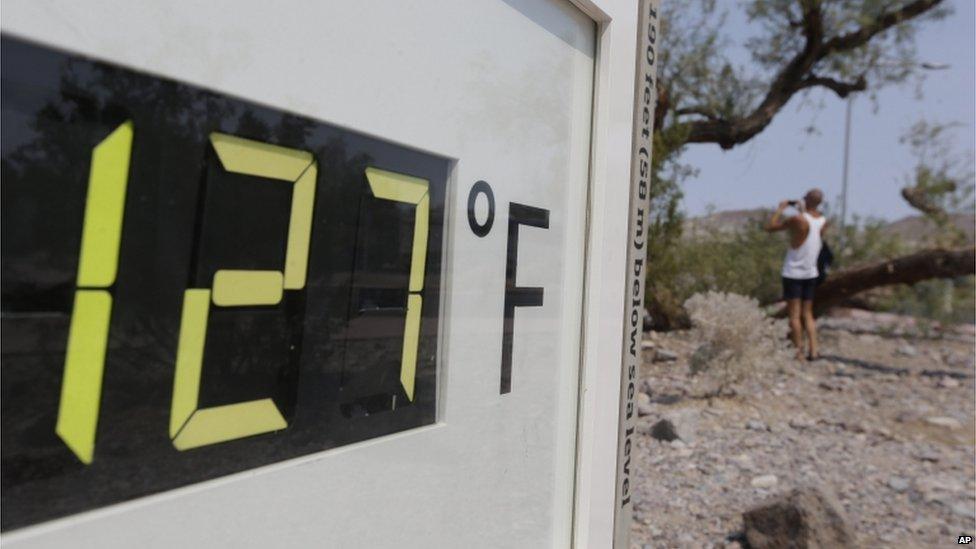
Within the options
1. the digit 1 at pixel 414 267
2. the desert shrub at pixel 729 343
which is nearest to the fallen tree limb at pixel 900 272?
the desert shrub at pixel 729 343

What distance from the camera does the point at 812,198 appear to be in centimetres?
712

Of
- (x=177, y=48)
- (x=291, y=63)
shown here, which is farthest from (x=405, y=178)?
(x=177, y=48)

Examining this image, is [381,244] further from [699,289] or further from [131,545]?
[699,289]

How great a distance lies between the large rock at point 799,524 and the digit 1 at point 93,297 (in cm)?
275

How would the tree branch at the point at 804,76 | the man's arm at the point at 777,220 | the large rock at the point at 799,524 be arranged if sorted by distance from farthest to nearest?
1. the tree branch at the point at 804,76
2. the man's arm at the point at 777,220
3. the large rock at the point at 799,524

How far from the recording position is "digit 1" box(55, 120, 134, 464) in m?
0.61

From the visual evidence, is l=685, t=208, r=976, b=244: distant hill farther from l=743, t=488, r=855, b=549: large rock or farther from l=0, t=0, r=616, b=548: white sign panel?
l=0, t=0, r=616, b=548: white sign panel

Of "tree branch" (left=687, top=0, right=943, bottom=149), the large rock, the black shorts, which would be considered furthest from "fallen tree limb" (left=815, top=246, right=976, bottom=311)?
the large rock

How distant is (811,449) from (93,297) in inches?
181

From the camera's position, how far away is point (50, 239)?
60 centimetres

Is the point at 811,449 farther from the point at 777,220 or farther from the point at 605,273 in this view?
the point at 605,273

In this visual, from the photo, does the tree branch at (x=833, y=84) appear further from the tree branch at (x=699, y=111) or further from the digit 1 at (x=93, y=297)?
the digit 1 at (x=93, y=297)

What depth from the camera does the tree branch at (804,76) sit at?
304 inches

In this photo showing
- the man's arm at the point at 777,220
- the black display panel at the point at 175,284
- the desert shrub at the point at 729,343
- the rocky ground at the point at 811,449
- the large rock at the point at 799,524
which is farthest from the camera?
the man's arm at the point at 777,220
